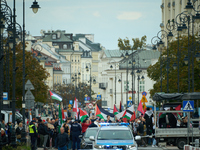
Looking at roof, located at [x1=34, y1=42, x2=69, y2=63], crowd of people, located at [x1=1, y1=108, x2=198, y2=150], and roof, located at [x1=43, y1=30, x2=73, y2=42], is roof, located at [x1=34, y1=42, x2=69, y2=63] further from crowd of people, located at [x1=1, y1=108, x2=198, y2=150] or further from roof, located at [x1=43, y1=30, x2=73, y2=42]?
crowd of people, located at [x1=1, y1=108, x2=198, y2=150]

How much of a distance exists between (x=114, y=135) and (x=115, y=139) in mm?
305

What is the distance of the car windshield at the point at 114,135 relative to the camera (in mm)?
21375

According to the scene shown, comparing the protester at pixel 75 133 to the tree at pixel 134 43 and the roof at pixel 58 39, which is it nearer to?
the tree at pixel 134 43

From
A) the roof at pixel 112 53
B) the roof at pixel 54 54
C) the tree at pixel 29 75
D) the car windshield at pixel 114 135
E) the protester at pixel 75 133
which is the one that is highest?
the roof at pixel 54 54

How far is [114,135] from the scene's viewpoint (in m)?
21.6

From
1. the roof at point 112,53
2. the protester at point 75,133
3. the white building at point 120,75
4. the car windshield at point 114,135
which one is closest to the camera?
the car windshield at point 114,135

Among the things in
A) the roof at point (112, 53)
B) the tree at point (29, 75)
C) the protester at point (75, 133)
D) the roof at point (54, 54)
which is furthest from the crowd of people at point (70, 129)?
the roof at point (54, 54)

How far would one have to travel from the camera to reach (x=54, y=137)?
3247 cm

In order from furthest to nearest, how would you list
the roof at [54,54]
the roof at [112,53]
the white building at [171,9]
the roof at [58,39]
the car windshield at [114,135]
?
the roof at [58,39] → the roof at [54,54] → the roof at [112,53] → the white building at [171,9] → the car windshield at [114,135]

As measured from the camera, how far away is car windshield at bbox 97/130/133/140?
2138 cm

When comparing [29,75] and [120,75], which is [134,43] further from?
[29,75]

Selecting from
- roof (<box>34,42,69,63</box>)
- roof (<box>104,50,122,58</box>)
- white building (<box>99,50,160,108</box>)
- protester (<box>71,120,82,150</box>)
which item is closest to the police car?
protester (<box>71,120,82,150</box>)

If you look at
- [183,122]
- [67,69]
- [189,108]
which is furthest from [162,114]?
[67,69]

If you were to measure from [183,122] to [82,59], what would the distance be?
168948 mm
